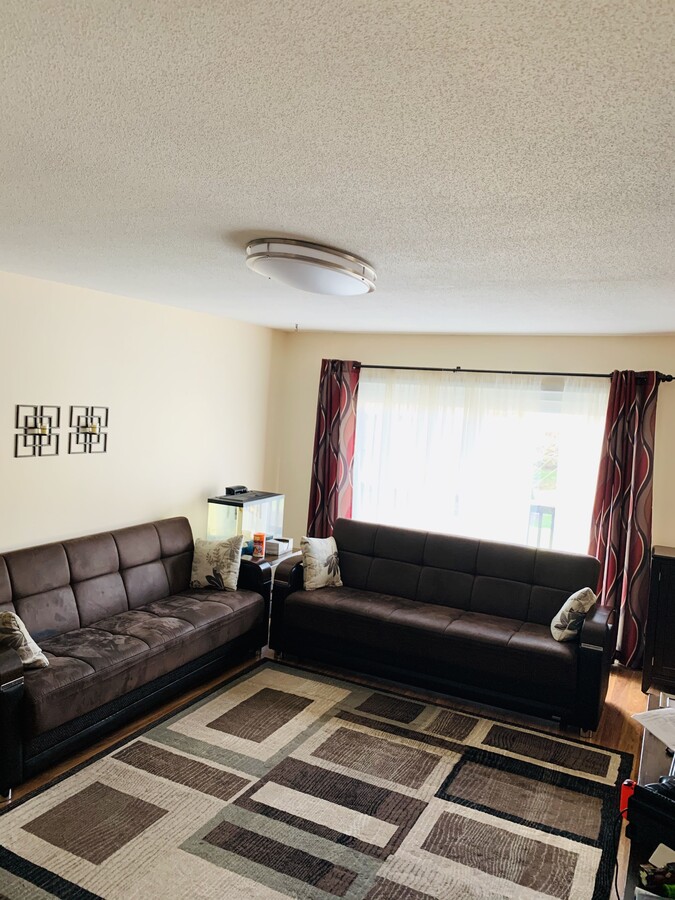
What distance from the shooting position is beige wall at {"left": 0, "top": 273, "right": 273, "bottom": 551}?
3967 mm

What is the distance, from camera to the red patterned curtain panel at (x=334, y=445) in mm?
6109

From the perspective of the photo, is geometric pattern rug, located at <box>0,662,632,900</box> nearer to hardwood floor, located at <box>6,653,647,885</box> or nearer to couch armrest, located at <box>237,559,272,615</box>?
hardwood floor, located at <box>6,653,647,885</box>

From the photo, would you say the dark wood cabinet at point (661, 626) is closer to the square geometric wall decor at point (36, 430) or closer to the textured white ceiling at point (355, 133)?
the textured white ceiling at point (355, 133)

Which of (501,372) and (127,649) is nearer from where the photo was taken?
(127,649)

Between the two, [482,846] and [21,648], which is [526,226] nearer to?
[482,846]

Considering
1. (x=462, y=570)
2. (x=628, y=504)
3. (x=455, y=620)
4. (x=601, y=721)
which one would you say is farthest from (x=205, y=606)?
(x=628, y=504)

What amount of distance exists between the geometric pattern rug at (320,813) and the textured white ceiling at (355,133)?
2.43 m

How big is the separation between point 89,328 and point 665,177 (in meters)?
3.59

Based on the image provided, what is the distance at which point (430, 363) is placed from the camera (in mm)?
5824

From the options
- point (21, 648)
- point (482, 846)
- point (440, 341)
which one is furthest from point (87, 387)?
point (482, 846)

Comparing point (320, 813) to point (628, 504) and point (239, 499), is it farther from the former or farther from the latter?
point (628, 504)

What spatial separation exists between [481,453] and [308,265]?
10.3ft

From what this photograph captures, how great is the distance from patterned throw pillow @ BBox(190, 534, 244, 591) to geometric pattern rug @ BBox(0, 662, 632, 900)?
87 centimetres

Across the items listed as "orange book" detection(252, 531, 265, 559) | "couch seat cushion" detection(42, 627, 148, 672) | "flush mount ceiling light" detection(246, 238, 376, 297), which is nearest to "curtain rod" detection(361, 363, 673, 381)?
"orange book" detection(252, 531, 265, 559)
